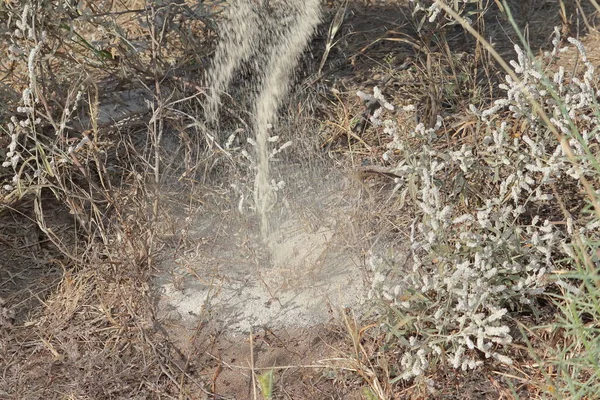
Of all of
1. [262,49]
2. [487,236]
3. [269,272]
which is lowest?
[269,272]

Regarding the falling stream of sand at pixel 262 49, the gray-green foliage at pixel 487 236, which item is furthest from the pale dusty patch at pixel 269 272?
the falling stream of sand at pixel 262 49

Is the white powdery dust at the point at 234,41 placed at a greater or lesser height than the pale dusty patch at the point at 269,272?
greater

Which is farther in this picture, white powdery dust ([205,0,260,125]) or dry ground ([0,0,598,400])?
white powdery dust ([205,0,260,125])

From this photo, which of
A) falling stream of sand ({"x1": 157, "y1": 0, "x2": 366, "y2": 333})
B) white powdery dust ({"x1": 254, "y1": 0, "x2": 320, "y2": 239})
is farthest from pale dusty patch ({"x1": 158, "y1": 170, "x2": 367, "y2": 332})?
white powdery dust ({"x1": 254, "y1": 0, "x2": 320, "y2": 239})

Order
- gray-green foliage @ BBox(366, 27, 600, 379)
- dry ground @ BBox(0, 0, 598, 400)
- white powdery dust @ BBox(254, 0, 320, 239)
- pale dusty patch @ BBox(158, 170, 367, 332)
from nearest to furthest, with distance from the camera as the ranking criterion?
gray-green foliage @ BBox(366, 27, 600, 379) → dry ground @ BBox(0, 0, 598, 400) → pale dusty patch @ BBox(158, 170, 367, 332) → white powdery dust @ BBox(254, 0, 320, 239)

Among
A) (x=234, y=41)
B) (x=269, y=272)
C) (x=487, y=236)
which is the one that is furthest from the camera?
(x=234, y=41)

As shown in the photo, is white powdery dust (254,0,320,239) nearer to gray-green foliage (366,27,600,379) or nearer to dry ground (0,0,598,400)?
dry ground (0,0,598,400)

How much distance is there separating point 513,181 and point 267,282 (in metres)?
0.91

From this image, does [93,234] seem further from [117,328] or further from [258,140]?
[258,140]

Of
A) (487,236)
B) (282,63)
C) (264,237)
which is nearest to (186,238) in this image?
(264,237)

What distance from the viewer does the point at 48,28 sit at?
3105 millimetres

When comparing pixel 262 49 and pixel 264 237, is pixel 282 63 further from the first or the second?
pixel 264 237

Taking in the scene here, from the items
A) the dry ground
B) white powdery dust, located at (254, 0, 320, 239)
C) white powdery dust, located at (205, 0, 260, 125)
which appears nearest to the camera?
the dry ground

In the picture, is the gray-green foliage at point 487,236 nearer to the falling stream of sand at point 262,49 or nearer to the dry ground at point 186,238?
the dry ground at point 186,238
